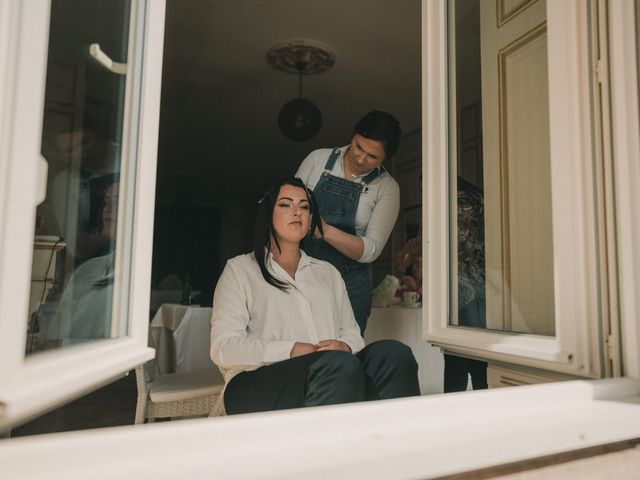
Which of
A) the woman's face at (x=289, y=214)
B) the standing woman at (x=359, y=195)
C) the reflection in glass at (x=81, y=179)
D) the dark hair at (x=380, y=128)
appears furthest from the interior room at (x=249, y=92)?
the dark hair at (x=380, y=128)

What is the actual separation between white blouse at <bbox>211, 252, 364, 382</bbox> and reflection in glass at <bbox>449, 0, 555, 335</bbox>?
489mm

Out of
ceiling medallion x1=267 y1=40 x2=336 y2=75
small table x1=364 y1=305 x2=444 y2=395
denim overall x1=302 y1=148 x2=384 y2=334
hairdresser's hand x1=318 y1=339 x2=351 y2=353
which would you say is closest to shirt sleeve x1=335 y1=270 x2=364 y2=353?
hairdresser's hand x1=318 y1=339 x2=351 y2=353

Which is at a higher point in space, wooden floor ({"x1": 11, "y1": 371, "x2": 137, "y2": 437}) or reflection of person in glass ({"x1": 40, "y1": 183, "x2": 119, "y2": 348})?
reflection of person in glass ({"x1": 40, "y1": 183, "x2": 119, "y2": 348})

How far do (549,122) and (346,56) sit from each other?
301 cm

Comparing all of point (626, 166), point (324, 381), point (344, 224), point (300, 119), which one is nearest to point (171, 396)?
point (324, 381)

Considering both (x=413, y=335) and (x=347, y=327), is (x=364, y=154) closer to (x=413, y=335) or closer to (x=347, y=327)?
(x=347, y=327)

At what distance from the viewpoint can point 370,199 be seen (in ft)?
7.82

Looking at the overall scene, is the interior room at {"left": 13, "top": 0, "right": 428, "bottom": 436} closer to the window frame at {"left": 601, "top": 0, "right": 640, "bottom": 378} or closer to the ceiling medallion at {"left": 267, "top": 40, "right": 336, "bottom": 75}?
the ceiling medallion at {"left": 267, "top": 40, "right": 336, "bottom": 75}

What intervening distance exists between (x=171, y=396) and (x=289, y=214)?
902mm

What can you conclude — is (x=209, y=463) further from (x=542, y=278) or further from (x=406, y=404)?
(x=542, y=278)

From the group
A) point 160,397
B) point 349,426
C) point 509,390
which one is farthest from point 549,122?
point 160,397

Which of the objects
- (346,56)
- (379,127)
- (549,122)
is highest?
(346,56)

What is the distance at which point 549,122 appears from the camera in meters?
1.38

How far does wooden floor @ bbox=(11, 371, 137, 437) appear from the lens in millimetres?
2487
